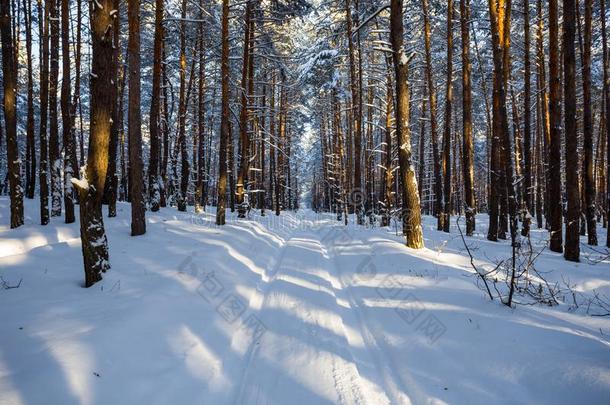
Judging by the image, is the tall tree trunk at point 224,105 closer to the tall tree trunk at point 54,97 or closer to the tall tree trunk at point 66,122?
the tall tree trunk at point 66,122

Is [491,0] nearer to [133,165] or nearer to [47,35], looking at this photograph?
[133,165]

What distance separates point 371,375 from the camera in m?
3.45

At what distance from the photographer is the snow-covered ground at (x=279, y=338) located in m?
2.95

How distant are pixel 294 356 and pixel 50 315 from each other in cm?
283

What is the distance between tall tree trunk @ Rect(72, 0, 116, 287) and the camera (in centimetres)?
483

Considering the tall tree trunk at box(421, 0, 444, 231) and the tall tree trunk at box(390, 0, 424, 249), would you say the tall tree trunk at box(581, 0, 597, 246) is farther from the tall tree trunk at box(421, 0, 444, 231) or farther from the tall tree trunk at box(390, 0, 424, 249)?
the tall tree trunk at box(390, 0, 424, 249)

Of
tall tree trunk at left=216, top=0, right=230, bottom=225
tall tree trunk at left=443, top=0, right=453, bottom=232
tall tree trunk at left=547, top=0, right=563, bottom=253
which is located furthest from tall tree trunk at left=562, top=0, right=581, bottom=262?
tall tree trunk at left=216, top=0, right=230, bottom=225

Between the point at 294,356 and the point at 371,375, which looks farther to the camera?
the point at 294,356

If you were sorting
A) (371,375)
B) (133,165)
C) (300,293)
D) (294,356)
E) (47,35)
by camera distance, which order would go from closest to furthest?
(371,375) < (294,356) < (300,293) < (133,165) < (47,35)

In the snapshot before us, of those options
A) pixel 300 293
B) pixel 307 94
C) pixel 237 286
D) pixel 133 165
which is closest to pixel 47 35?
pixel 133 165

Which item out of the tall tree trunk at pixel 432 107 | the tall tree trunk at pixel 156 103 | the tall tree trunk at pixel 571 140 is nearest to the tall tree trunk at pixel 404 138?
the tall tree trunk at pixel 571 140

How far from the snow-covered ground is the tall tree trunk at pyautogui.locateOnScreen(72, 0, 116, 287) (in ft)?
1.66

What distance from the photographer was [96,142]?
4934 millimetres

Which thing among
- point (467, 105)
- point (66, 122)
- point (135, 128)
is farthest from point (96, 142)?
point (467, 105)
